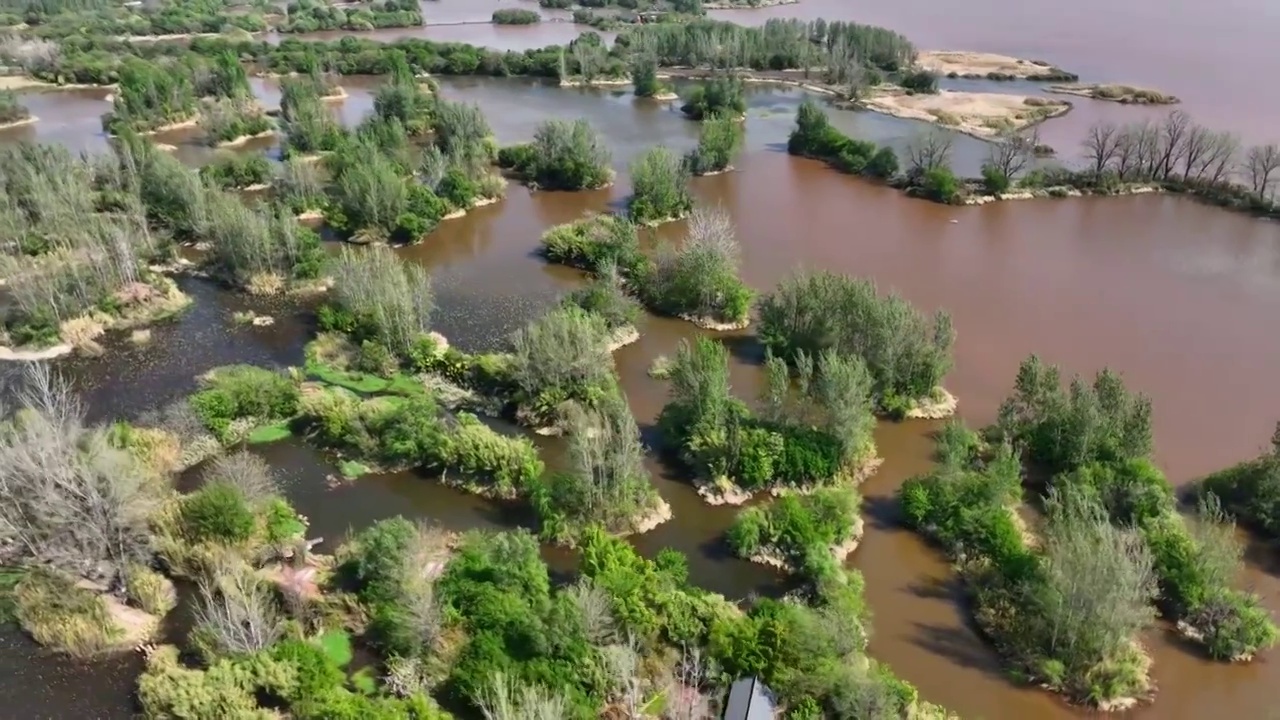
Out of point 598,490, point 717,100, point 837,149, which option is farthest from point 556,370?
point 717,100

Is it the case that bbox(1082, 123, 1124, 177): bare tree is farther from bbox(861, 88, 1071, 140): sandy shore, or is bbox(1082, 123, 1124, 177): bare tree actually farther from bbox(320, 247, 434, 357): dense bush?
bbox(320, 247, 434, 357): dense bush

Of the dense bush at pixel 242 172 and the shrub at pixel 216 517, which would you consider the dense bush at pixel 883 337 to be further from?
the dense bush at pixel 242 172

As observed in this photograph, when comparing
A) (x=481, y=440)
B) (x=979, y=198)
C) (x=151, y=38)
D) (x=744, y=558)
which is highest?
(x=151, y=38)

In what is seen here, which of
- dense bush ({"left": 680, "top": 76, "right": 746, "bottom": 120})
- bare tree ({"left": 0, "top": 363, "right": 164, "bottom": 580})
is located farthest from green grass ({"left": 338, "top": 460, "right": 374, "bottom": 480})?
dense bush ({"left": 680, "top": 76, "right": 746, "bottom": 120})

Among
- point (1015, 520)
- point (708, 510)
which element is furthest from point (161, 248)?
point (1015, 520)

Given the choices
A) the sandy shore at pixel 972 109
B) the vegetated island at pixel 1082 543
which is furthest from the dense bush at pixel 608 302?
the sandy shore at pixel 972 109

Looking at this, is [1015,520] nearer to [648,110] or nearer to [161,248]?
[161,248]

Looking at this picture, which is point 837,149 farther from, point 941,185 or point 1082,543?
point 1082,543
